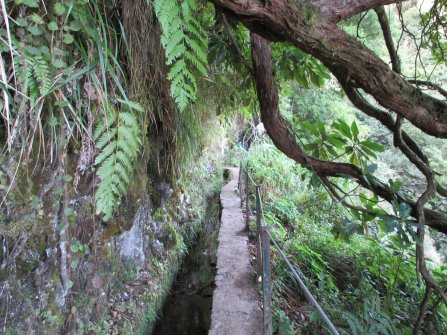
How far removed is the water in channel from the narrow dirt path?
1.95 ft

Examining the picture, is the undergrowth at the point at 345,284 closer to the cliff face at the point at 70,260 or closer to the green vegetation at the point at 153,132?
the green vegetation at the point at 153,132

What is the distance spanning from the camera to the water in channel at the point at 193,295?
3.58 metres

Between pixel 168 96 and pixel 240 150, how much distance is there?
9320mm

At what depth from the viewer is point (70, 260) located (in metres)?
2.05

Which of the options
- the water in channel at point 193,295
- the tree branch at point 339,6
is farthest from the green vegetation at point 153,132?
the water in channel at point 193,295

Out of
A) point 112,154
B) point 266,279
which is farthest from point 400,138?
point 112,154

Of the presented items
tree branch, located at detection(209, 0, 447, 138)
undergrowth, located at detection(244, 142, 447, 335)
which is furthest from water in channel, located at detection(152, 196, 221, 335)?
tree branch, located at detection(209, 0, 447, 138)

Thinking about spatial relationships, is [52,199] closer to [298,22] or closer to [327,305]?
[298,22]

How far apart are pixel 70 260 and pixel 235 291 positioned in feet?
5.10

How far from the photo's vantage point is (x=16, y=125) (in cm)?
150

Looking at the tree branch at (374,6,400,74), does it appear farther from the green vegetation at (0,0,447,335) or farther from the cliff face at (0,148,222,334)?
the cliff face at (0,148,222,334)

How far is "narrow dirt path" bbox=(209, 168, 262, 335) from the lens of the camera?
249cm

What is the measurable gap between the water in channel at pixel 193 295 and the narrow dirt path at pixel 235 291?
593mm

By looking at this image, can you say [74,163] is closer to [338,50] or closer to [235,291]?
[338,50]
